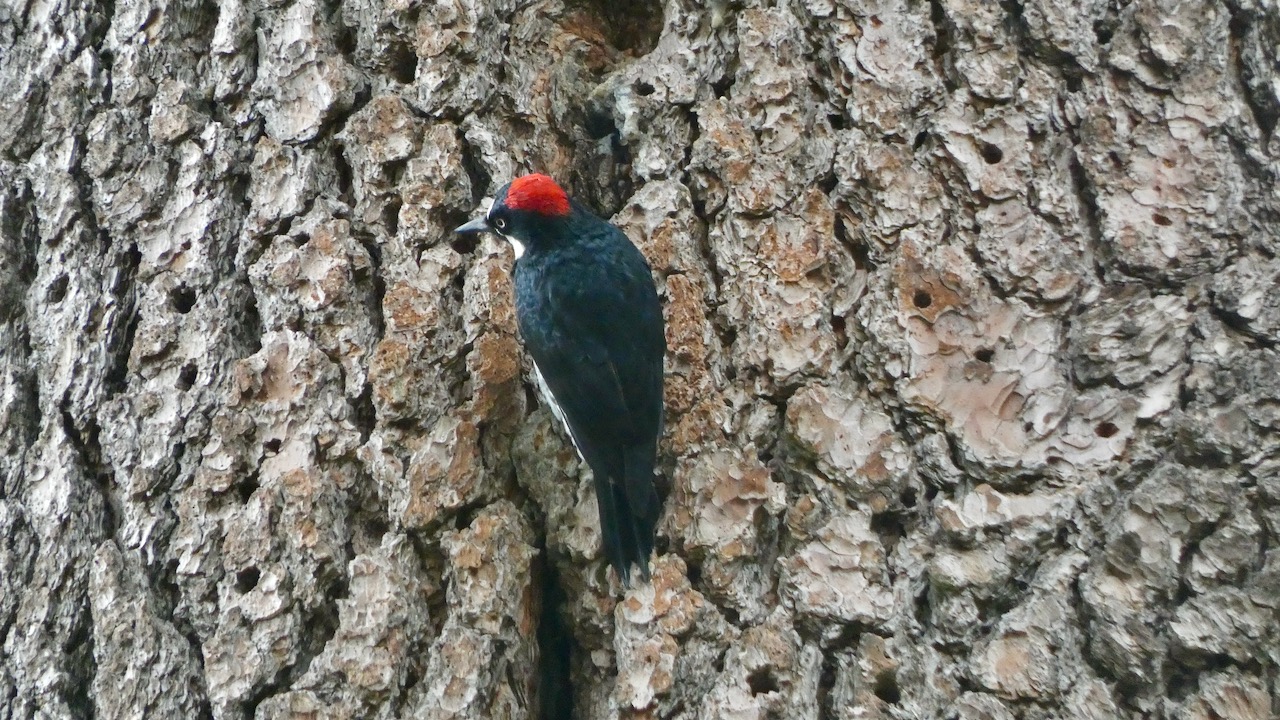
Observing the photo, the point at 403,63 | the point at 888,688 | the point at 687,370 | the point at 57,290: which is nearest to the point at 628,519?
the point at 687,370

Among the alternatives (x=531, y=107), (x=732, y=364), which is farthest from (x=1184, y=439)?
(x=531, y=107)

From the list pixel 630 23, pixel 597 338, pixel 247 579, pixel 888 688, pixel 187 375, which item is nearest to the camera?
pixel 888 688

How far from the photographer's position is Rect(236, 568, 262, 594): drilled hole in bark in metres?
2.36

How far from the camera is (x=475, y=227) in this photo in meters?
2.60

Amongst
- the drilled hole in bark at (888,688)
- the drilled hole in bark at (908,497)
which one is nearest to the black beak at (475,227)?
the drilled hole in bark at (908,497)

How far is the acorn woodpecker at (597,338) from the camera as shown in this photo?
2461mm

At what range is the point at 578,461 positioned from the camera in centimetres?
269

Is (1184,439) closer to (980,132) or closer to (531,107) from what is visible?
(980,132)

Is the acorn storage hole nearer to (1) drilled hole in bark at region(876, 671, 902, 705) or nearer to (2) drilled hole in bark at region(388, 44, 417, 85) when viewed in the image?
(2) drilled hole in bark at region(388, 44, 417, 85)

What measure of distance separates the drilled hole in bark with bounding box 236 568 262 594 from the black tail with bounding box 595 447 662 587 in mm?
759

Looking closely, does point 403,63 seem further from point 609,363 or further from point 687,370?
point 687,370

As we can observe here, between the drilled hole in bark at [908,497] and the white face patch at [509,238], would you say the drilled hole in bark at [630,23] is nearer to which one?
the white face patch at [509,238]

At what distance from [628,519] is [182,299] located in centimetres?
119

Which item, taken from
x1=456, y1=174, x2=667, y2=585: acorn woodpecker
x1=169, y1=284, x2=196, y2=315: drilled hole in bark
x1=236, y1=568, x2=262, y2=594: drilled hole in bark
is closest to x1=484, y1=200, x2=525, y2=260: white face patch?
x1=456, y1=174, x2=667, y2=585: acorn woodpecker
